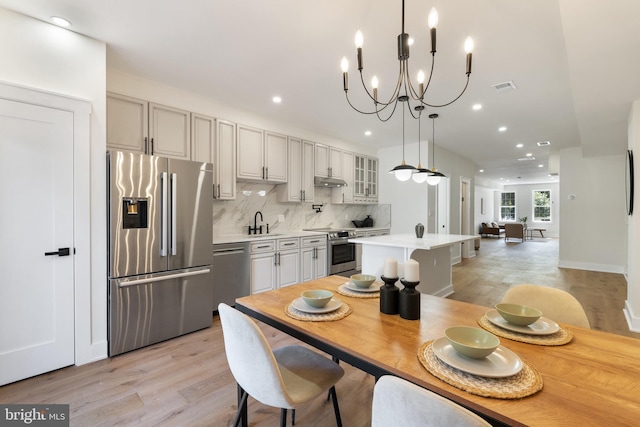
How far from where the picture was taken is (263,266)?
3725mm

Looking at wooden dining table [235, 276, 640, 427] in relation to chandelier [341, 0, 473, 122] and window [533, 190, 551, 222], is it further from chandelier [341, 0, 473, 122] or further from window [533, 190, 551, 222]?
window [533, 190, 551, 222]

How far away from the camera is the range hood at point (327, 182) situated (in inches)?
191

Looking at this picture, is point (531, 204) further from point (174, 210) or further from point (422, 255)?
point (174, 210)

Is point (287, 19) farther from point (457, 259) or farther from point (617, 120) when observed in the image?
point (457, 259)

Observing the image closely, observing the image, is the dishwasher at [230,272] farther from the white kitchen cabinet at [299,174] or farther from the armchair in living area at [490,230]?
the armchair in living area at [490,230]

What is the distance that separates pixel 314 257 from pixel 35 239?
309cm

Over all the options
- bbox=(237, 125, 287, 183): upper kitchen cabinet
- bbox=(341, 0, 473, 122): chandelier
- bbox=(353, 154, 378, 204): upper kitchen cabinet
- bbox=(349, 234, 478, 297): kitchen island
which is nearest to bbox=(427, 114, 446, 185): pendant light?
bbox=(341, 0, 473, 122): chandelier

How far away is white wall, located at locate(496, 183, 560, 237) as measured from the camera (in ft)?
43.7

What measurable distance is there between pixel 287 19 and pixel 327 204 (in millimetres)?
3689

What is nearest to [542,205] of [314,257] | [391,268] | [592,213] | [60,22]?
[592,213]

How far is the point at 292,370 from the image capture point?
4.68ft

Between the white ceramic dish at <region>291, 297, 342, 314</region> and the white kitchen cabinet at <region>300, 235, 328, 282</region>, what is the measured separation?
270cm

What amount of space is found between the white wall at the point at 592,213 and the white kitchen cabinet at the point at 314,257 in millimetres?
5523

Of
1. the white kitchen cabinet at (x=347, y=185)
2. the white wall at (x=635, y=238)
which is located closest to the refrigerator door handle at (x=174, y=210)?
the white kitchen cabinet at (x=347, y=185)
